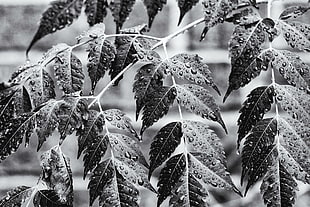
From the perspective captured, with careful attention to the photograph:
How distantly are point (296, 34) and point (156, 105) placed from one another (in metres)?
0.16

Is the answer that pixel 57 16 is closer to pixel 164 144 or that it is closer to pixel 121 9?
pixel 121 9

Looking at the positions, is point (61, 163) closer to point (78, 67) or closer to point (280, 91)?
point (78, 67)

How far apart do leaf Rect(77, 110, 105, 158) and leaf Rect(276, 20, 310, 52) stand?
0.20m

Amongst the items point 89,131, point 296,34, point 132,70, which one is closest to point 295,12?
point 296,34

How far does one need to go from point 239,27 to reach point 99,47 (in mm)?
142

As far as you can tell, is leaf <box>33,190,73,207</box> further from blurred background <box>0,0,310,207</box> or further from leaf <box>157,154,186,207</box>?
blurred background <box>0,0,310,207</box>

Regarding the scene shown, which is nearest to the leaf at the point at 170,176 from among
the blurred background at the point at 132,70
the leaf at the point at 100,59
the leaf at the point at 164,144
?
the leaf at the point at 164,144

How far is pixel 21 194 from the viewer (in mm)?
524

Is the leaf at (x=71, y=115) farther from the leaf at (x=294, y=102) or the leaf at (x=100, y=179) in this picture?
the leaf at (x=294, y=102)

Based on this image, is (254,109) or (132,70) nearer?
(254,109)

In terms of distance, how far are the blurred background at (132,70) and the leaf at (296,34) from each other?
0.68 meters

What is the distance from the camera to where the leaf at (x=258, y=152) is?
49cm

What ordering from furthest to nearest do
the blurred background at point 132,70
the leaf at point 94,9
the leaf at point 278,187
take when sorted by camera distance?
the blurred background at point 132,70 → the leaf at point 94,9 → the leaf at point 278,187

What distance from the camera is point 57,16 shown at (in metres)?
0.56
